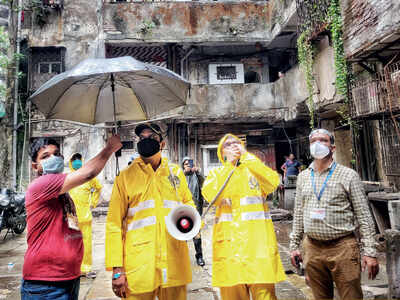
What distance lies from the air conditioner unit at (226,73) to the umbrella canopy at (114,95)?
11317 mm

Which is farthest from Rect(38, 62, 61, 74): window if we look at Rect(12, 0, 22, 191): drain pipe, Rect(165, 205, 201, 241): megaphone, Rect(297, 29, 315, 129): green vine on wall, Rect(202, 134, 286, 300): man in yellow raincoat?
Rect(165, 205, 201, 241): megaphone

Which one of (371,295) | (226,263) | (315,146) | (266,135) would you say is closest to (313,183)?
(315,146)

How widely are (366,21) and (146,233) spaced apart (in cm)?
654

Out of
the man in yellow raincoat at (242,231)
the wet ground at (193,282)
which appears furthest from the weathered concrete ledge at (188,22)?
the man in yellow raincoat at (242,231)

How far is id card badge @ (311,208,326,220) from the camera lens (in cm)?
264

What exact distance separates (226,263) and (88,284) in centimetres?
312

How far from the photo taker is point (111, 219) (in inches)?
93.0

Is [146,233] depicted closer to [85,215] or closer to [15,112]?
[85,215]

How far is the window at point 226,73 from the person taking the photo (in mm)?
14242

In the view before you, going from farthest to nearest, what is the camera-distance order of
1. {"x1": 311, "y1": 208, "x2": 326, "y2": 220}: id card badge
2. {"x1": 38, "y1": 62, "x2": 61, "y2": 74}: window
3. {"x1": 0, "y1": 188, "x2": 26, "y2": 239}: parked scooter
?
{"x1": 38, "y1": 62, "x2": 61, "y2": 74}: window → {"x1": 0, "y1": 188, "x2": 26, "y2": 239}: parked scooter → {"x1": 311, "y1": 208, "x2": 326, "y2": 220}: id card badge

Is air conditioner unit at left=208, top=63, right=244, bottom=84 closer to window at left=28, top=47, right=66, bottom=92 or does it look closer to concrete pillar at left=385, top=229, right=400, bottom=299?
window at left=28, top=47, right=66, bottom=92

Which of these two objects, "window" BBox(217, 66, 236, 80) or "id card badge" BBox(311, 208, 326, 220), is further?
"window" BBox(217, 66, 236, 80)

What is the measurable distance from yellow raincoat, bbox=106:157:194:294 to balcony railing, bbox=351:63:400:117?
18.3 ft

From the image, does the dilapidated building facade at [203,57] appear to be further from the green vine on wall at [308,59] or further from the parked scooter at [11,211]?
the parked scooter at [11,211]
